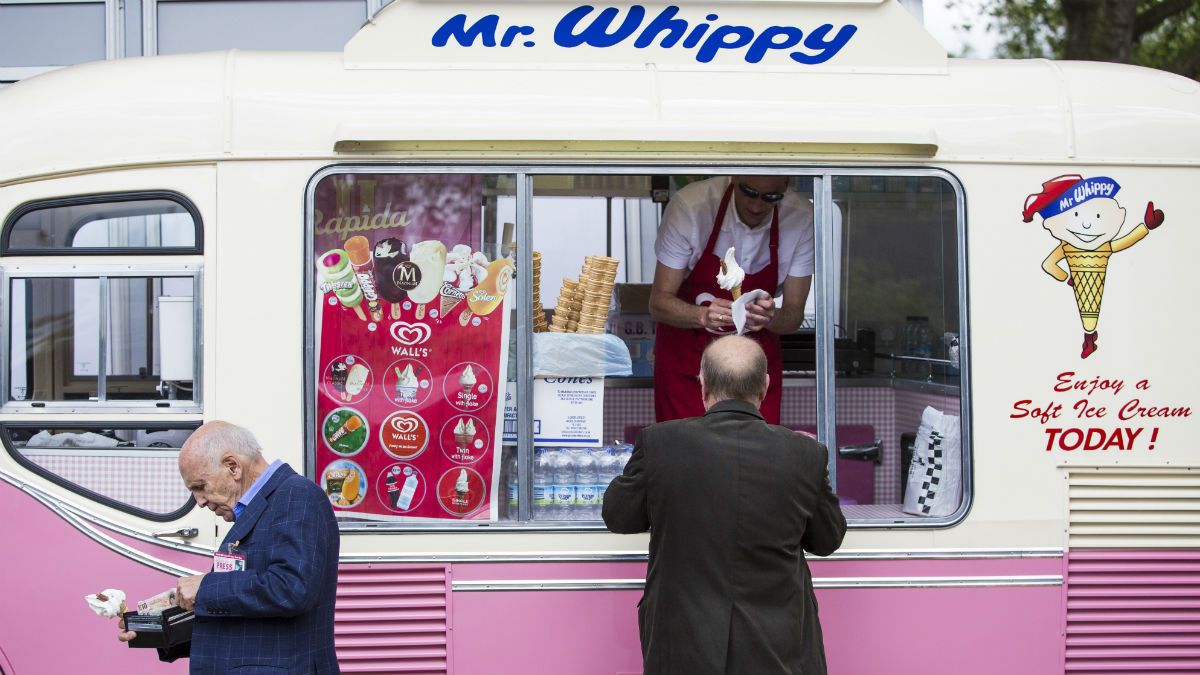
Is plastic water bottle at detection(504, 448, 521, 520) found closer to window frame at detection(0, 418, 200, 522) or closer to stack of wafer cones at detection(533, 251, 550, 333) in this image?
stack of wafer cones at detection(533, 251, 550, 333)

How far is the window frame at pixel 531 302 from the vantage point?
3.77 metres

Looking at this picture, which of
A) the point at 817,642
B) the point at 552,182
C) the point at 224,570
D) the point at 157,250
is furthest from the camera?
the point at 552,182

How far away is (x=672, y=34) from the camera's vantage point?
3.98 m

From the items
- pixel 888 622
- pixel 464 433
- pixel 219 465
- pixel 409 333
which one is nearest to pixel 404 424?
pixel 464 433

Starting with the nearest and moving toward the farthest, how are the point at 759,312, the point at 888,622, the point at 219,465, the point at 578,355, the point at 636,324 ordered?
the point at 219,465 < the point at 888,622 < the point at 578,355 < the point at 759,312 < the point at 636,324

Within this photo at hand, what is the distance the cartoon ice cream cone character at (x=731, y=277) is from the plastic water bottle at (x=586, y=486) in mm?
777

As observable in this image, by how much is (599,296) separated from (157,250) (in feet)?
5.08

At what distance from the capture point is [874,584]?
381 centimetres

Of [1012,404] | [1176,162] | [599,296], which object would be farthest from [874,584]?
Answer: [1176,162]

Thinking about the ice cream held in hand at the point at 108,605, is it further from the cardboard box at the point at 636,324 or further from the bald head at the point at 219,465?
the cardboard box at the point at 636,324

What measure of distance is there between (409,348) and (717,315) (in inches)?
45.8

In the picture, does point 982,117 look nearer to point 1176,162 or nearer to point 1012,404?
point 1176,162

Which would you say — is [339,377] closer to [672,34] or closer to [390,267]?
[390,267]

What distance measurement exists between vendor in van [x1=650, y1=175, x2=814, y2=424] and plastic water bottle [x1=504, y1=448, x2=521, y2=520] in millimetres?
823
